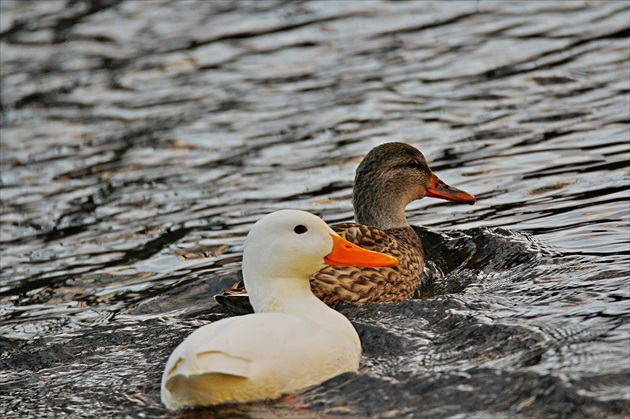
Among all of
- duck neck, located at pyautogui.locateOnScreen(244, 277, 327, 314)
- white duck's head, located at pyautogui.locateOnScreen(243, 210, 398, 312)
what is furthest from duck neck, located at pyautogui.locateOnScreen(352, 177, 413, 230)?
duck neck, located at pyautogui.locateOnScreen(244, 277, 327, 314)

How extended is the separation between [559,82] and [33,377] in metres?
7.96

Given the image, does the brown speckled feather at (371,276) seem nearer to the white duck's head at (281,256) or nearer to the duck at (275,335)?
the duck at (275,335)

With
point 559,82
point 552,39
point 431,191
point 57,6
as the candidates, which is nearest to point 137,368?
point 431,191

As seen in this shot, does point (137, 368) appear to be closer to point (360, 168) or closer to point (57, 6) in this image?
point (360, 168)

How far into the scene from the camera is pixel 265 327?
640 centimetres

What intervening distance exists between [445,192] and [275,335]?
388 cm

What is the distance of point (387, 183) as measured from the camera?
9609 mm

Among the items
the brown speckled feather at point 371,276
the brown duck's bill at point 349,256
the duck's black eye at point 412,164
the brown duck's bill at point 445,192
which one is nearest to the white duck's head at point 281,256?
the brown duck's bill at point 349,256

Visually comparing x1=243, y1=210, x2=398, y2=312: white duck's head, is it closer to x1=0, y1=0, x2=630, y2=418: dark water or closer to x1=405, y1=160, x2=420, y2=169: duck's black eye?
x1=0, y1=0, x2=630, y2=418: dark water

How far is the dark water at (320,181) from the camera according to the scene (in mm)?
6758

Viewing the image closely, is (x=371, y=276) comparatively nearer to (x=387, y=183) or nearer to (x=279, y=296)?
(x=279, y=296)

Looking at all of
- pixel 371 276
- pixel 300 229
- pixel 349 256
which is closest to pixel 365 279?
pixel 371 276

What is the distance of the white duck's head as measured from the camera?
22.7 feet

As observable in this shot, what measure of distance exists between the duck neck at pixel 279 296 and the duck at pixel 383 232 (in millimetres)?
672
